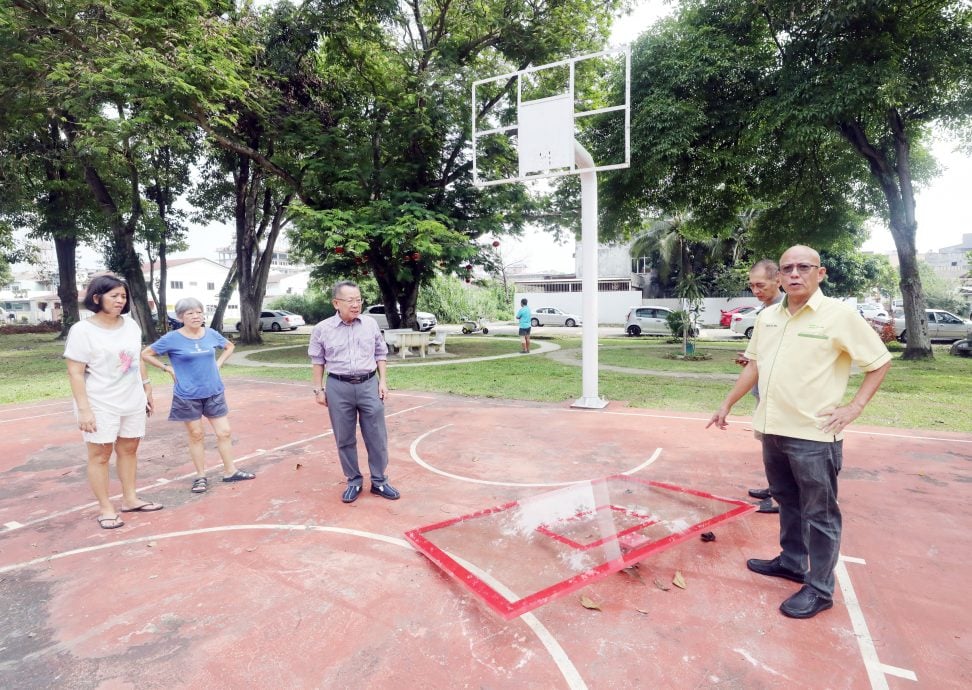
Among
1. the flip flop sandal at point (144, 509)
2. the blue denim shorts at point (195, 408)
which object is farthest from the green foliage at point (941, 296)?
the flip flop sandal at point (144, 509)

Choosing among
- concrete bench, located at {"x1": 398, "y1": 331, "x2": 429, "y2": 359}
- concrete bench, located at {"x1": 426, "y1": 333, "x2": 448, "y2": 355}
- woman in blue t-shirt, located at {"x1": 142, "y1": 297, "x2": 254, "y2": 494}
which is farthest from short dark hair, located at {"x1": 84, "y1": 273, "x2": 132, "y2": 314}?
concrete bench, located at {"x1": 426, "y1": 333, "x2": 448, "y2": 355}

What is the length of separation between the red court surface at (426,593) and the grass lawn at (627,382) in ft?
9.01

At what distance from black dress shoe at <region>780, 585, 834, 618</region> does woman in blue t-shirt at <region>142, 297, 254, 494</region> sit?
14.5 feet

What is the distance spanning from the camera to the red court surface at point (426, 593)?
2.50m

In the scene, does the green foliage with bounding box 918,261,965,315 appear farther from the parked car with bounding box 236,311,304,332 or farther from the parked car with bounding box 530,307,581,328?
the parked car with bounding box 236,311,304,332

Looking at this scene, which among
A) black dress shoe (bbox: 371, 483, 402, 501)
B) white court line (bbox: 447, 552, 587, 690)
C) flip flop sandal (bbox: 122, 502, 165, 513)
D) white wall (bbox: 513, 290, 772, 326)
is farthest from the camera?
white wall (bbox: 513, 290, 772, 326)

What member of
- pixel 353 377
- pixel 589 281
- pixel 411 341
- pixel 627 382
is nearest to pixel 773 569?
pixel 353 377

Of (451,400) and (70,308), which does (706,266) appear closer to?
Answer: (451,400)

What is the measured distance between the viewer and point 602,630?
2.76 meters

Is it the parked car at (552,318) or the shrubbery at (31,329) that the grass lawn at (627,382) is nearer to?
the parked car at (552,318)

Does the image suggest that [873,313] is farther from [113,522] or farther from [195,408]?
[113,522]

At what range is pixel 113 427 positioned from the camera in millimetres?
4129

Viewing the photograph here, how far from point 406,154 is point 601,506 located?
15139mm

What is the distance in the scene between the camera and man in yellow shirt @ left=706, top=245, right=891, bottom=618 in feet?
9.00
